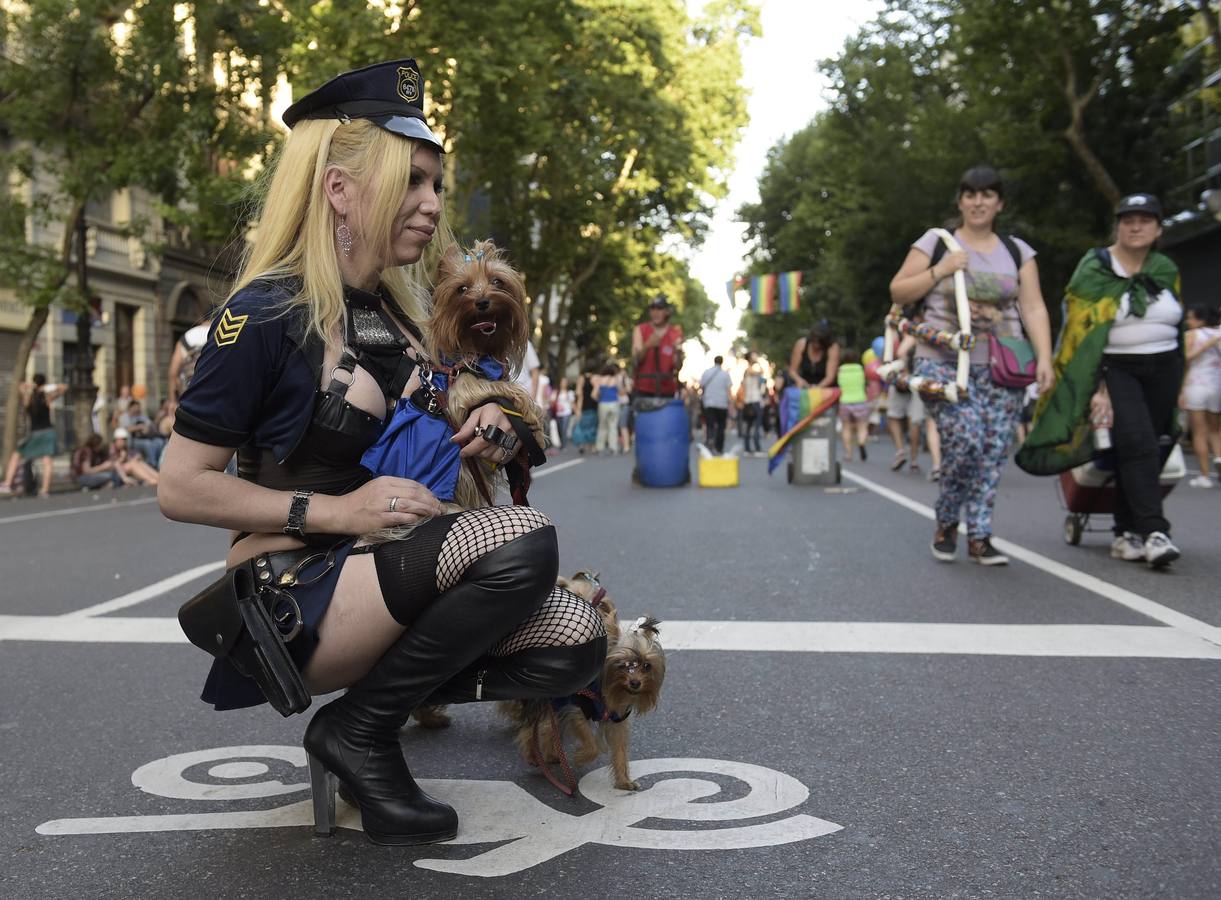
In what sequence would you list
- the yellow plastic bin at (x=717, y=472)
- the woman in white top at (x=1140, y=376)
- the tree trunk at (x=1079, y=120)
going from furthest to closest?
1. the tree trunk at (x=1079, y=120)
2. the yellow plastic bin at (x=717, y=472)
3. the woman in white top at (x=1140, y=376)

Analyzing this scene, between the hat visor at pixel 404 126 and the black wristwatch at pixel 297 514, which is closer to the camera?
the black wristwatch at pixel 297 514

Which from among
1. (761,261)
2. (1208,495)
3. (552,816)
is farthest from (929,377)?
(761,261)

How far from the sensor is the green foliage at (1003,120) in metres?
24.0

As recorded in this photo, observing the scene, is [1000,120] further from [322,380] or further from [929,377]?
[322,380]

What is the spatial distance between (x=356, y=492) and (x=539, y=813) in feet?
2.85

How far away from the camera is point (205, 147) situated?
22.2 m

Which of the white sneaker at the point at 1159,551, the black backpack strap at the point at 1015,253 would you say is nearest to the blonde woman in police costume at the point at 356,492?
the white sneaker at the point at 1159,551

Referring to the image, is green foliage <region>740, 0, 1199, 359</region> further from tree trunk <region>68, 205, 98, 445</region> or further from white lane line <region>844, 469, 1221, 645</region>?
white lane line <region>844, 469, 1221, 645</region>

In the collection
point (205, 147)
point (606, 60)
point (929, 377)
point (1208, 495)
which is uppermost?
point (606, 60)

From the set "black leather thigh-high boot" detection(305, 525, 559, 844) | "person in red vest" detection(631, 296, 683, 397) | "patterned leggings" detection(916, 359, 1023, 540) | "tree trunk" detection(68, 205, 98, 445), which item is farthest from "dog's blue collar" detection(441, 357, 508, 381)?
"tree trunk" detection(68, 205, 98, 445)

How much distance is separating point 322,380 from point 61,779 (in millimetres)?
1465

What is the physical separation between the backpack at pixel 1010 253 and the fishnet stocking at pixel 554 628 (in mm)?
4645

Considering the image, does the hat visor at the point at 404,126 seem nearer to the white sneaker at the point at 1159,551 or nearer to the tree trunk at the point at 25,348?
the white sneaker at the point at 1159,551

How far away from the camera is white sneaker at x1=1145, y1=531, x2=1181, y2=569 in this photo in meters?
6.94
